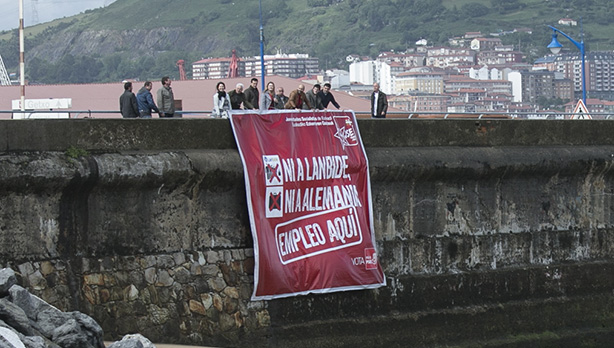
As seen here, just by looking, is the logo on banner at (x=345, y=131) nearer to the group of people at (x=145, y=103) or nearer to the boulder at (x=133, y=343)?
the group of people at (x=145, y=103)

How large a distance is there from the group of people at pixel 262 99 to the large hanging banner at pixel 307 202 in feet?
2.47

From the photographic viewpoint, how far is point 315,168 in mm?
14914

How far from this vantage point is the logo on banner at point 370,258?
15.2m

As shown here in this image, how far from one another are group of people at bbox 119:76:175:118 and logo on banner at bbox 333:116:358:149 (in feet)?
7.65

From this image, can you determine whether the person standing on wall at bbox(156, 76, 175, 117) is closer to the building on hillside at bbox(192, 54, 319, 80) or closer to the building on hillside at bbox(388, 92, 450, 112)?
the building on hillside at bbox(388, 92, 450, 112)

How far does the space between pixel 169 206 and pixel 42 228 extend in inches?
62.1

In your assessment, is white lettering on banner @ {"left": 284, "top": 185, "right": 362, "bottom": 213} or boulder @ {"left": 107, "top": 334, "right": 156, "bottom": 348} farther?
white lettering on banner @ {"left": 284, "top": 185, "right": 362, "bottom": 213}

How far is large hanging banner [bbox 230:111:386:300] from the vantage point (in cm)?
1431

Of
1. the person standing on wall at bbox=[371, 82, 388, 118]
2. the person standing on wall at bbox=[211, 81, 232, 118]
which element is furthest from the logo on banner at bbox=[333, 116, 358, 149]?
the person standing on wall at bbox=[371, 82, 388, 118]

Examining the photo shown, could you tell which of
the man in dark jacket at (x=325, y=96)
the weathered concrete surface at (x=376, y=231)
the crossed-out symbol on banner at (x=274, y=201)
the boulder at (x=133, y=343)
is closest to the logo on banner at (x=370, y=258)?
the weathered concrete surface at (x=376, y=231)

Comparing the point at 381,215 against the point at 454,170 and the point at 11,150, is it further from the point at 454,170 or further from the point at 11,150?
the point at 11,150

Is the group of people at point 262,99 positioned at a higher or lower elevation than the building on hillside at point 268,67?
lower

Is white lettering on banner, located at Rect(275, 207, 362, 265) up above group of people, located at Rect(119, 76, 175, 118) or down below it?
below

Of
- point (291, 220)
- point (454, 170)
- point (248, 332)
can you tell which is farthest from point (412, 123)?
point (248, 332)
